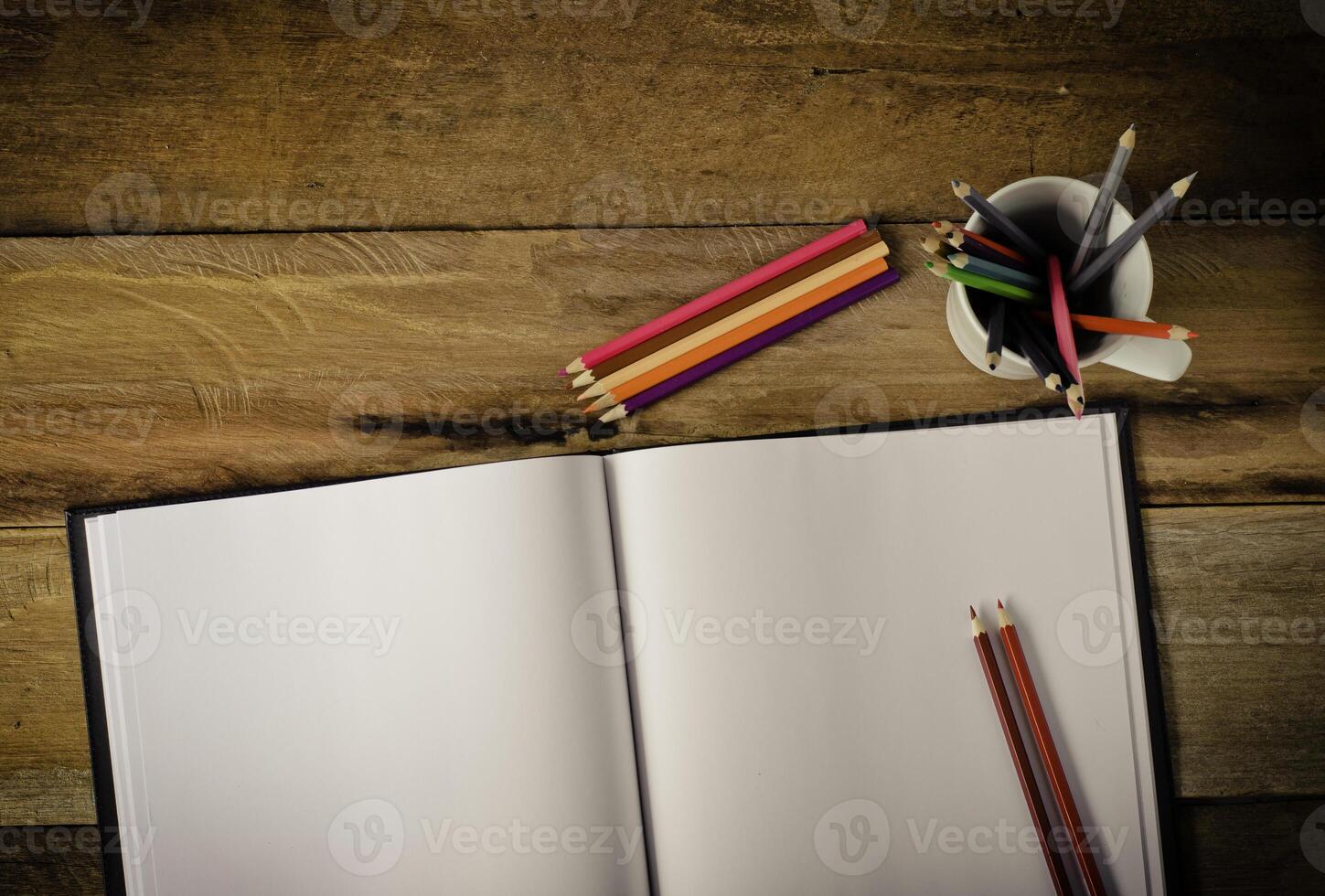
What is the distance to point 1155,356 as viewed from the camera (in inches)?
19.2

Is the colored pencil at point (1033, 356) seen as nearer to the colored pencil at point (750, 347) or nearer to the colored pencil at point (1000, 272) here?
the colored pencil at point (1000, 272)

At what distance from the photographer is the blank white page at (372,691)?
1.75 feet

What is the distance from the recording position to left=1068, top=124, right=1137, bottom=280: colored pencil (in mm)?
422

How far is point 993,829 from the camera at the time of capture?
56cm

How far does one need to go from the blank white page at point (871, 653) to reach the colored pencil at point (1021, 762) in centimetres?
2

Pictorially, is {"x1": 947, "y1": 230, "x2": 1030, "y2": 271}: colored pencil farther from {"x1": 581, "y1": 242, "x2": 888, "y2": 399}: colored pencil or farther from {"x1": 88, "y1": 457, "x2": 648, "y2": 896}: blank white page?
{"x1": 88, "y1": 457, "x2": 648, "y2": 896}: blank white page

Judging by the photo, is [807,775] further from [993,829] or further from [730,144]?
[730,144]

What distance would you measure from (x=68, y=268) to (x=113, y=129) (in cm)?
11

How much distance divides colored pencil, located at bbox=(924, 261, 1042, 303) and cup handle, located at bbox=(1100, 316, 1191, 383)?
0.20 ft

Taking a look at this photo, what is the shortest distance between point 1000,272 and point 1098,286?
0.09 metres

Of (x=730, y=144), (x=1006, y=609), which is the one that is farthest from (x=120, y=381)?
(x=1006, y=609)

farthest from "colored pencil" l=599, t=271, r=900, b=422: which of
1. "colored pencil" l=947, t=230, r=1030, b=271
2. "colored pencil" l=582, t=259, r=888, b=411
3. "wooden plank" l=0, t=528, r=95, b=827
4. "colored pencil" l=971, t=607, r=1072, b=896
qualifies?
"wooden plank" l=0, t=528, r=95, b=827

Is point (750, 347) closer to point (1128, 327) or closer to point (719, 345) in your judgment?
point (719, 345)

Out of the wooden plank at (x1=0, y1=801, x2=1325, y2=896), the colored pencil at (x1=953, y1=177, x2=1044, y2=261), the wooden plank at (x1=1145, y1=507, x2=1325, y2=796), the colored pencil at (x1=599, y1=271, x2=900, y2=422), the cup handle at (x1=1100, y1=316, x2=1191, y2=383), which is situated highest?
the colored pencil at (x1=953, y1=177, x2=1044, y2=261)
